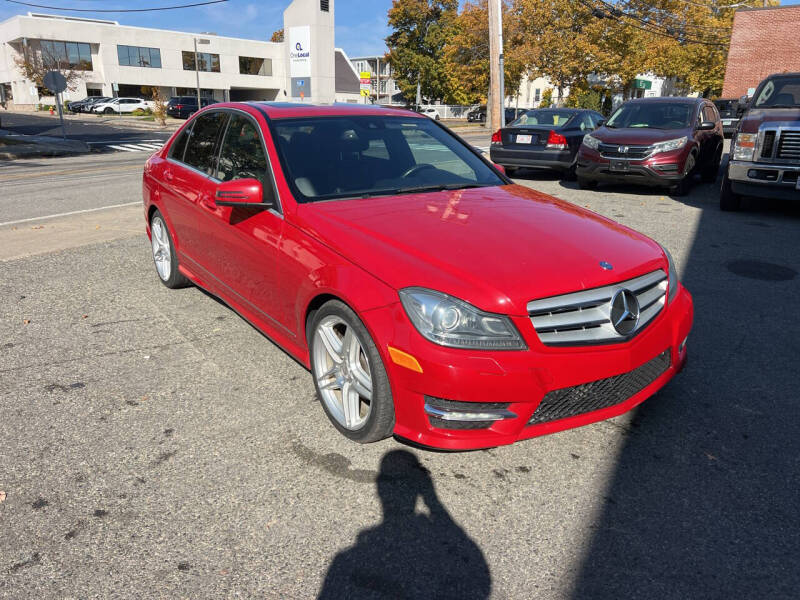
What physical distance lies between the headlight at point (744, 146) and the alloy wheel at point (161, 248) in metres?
7.78

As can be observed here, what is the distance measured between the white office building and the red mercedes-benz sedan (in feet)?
154

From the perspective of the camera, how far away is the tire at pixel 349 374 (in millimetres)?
2816

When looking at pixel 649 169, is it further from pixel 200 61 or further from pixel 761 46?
pixel 200 61

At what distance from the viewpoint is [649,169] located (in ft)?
34.2

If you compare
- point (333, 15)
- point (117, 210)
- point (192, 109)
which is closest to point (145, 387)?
point (117, 210)

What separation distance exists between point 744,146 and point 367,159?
23.0ft

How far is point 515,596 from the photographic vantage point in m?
2.21

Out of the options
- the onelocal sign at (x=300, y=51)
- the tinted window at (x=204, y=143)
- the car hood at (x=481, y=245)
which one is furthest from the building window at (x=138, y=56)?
the car hood at (x=481, y=245)

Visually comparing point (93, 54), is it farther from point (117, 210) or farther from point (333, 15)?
point (117, 210)

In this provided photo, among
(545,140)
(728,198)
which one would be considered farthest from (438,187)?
(545,140)

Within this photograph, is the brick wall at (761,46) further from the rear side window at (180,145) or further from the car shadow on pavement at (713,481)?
the rear side window at (180,145)

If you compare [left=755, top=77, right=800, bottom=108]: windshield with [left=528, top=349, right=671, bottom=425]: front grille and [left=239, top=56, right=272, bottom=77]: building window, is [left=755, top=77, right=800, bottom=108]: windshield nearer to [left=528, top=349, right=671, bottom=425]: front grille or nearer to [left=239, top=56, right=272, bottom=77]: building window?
[left=528, top=349, right=671, bottom=425]: front grille

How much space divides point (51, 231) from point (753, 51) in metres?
40.7

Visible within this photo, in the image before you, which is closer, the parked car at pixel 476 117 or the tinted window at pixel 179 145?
the tinted window at pixel 179 145
